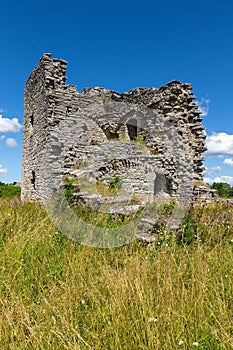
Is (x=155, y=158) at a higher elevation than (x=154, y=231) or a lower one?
higher

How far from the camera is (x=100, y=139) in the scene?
13031mm

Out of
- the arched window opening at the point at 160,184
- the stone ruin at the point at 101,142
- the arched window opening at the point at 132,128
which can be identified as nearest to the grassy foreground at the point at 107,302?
the stone ruin at the point at 101,142

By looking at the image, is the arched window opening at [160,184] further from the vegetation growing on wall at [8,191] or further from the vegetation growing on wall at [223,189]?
the vegetation growing on wall at [8,191]

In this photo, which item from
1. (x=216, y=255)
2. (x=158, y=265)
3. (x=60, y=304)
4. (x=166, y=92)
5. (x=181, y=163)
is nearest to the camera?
(x=60, y=304)

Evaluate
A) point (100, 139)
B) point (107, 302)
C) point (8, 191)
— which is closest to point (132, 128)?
point (100, 139)

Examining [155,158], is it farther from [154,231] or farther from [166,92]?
[154,231]

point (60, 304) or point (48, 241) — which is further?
point (48, 241)

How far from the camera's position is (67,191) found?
9.39 m

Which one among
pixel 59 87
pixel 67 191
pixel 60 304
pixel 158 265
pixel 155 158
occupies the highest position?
pixel 59 87

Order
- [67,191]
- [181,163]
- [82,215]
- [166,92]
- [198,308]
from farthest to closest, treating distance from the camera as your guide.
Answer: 1. [166,92]
2. [181,163]
3. [67,191]
4. [82,215]
5. [198,308]

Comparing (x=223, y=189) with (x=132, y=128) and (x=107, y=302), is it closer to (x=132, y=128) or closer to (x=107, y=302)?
(x=132, y=128)

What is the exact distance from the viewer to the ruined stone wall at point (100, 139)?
11.1 metres

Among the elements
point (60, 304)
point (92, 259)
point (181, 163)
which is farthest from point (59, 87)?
point (60, 304)

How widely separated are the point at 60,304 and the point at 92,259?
1184 millimetres
